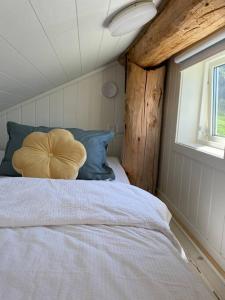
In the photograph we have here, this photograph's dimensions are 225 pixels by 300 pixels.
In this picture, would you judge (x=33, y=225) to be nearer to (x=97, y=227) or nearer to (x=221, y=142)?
(x=97, y=227)

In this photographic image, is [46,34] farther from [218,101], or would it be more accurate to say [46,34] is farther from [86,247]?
[218,101]

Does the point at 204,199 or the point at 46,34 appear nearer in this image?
the point at 46,34

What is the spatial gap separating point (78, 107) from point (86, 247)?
1.95 m

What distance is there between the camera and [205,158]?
163 centimetres

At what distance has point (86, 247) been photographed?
75 centimetres

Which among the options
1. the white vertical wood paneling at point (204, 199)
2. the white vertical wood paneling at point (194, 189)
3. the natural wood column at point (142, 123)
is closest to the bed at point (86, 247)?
the white vertical wood paneling at point (204, 199)

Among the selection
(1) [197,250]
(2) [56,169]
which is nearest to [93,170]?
(2) [56,169]

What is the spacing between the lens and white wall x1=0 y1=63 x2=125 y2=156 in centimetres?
247

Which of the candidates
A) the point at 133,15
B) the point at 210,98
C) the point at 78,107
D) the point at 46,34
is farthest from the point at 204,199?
the point at 78,107

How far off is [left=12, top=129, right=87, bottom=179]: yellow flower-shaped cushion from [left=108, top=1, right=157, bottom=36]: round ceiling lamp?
2.70 feet

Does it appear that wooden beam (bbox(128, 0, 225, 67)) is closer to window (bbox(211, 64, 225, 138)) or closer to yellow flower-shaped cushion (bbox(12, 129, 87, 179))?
window (bbox(211, 64, 225, 138))

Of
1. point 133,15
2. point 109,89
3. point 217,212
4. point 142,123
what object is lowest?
point 217,212

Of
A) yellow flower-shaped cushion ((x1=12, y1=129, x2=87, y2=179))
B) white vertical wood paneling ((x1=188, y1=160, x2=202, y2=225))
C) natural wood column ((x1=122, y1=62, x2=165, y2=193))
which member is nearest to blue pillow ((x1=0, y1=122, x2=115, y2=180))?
yellow flower-shaped cushion ((x1=12, y1=129, x2=87, y2=179))

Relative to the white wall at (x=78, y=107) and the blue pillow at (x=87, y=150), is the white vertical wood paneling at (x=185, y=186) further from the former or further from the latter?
the white wall at (x=78, y=107)
